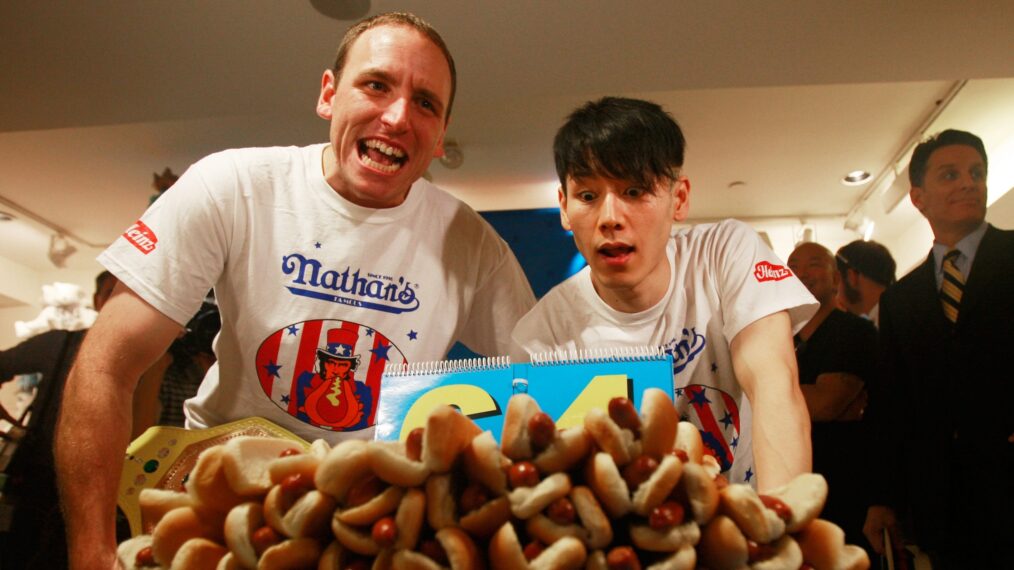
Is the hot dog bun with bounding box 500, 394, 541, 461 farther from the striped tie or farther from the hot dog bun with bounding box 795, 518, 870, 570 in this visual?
the striped tie

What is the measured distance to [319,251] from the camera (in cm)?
128

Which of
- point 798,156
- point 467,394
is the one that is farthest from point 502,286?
point 798,156

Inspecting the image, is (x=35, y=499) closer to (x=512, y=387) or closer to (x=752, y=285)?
(x=512, y=387)

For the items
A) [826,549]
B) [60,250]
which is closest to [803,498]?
[826,549]

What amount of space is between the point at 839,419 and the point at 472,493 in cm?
165

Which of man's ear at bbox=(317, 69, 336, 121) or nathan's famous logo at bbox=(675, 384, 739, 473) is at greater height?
man's ear at bbox=(317, 69, 336, 121)

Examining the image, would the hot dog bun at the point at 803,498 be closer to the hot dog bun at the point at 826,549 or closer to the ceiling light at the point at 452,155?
the hot dog bun at the point at 826,549

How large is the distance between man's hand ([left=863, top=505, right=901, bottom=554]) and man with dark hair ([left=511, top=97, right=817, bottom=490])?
0.69 m

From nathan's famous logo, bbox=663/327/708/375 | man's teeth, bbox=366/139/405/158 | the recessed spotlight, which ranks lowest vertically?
nathan's famous logo, bbox=663/327/708/375

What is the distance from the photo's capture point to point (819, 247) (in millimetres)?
2355

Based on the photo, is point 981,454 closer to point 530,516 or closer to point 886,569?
point 886,569

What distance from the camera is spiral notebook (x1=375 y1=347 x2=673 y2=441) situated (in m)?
0.82

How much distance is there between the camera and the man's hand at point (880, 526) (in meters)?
1.54

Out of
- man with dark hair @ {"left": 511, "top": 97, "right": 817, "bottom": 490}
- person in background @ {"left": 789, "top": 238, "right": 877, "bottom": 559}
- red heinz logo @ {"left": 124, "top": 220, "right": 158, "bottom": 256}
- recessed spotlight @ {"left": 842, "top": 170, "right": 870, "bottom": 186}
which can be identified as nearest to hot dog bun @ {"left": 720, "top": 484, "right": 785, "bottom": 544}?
A: man with dark hair @ {"left": 511, "top": 97, "right": 817, "bottom": 490}
